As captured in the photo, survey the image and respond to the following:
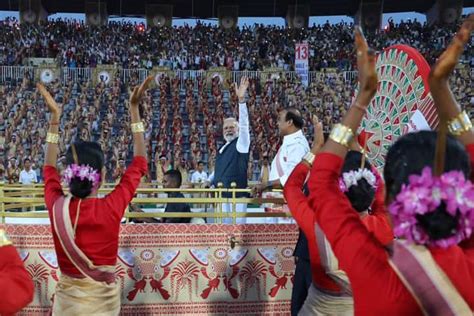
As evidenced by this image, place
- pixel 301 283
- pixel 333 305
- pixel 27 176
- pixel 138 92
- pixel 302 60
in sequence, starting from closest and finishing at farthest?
pixel 333 305
pixel 138 92
pixel 301 283
pixel 27 176
pixel 302 60

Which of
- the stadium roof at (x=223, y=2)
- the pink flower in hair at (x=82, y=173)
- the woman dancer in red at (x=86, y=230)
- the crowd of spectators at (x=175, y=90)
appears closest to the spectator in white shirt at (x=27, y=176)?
the crowd of spectators at (x=175, y=90)

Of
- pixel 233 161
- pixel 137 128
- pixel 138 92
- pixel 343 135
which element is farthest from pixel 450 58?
pixel 233 161

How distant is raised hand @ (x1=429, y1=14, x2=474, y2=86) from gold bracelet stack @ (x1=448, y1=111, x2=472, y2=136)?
0.16 m

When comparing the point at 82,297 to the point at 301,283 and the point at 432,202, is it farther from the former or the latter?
the point at 432,202

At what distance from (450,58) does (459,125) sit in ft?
0.87

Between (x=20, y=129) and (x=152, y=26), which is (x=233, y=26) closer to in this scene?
(x=152, y=26)

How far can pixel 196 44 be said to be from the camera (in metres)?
23.2

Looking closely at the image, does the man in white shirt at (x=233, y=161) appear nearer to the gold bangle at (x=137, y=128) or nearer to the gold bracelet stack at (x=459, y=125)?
the gold bangle at (x=137, y=128)

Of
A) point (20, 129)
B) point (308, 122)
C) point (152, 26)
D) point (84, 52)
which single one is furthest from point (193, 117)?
point (152, 26)

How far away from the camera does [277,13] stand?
27.8m

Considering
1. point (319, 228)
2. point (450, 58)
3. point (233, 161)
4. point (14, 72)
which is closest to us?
point (450, 58)

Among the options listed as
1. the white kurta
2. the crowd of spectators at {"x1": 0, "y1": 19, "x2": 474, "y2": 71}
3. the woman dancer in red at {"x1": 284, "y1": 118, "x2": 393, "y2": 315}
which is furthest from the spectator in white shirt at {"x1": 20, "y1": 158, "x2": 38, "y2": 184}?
the crowd of spectators at {"x1": 0, "y1": 19, "x2": 474, "y2": 71}

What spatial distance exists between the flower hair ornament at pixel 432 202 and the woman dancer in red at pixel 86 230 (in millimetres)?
1700

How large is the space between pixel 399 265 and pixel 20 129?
1511cm
